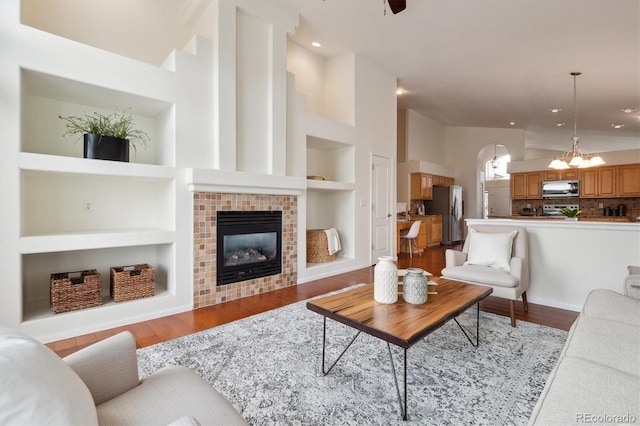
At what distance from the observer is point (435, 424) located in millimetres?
1495

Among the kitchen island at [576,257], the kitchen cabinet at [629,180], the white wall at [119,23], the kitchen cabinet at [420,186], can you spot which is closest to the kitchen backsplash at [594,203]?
the kitchen cabinet at [629,180]

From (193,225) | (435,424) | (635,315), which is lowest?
(435,424)

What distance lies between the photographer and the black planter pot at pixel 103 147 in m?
2.75

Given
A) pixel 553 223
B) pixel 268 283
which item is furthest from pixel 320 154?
pixel 553 223

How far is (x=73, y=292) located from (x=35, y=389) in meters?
2.52

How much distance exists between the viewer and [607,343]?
146 cm

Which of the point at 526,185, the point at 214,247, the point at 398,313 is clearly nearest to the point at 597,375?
the point at 398,313

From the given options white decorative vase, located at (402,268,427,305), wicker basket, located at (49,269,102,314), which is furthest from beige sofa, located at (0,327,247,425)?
wicker basket, located at (49,269,102,314)

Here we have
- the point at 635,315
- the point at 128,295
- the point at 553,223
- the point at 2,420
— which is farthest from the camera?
the point at 553,223

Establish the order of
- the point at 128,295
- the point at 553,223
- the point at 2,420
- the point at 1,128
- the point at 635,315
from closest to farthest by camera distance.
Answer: the point at 2,420
the point at 635,315
the point at 1,128
the point at 128,295
the point at 553,223

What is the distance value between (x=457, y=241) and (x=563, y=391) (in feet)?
27.5

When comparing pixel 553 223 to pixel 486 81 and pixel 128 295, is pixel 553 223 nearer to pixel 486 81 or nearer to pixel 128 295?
pixel 486 81

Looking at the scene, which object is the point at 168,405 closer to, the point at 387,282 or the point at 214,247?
the point at 387,282

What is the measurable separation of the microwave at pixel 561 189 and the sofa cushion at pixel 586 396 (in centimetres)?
855
